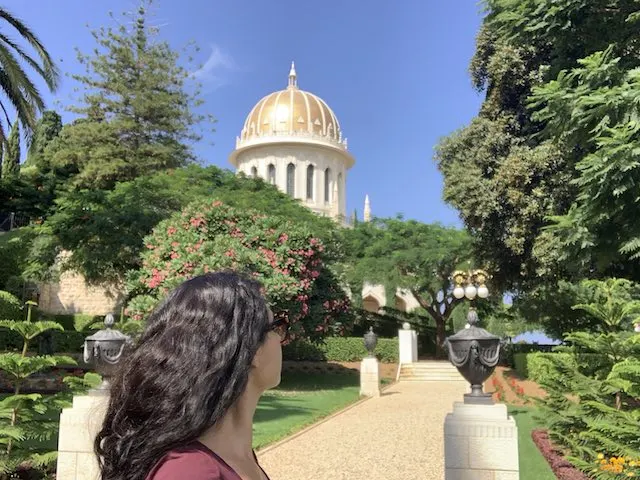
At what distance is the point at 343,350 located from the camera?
28.9m

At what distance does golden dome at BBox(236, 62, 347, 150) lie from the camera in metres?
46.6

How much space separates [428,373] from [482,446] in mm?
18984

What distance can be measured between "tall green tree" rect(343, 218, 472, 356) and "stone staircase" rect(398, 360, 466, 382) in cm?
642

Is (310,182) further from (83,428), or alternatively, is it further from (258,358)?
(258,358)

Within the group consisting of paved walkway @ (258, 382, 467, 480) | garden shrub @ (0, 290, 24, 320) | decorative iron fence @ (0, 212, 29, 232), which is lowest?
paved walkway @ (258, 382, 467, 480)

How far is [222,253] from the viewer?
553 inches

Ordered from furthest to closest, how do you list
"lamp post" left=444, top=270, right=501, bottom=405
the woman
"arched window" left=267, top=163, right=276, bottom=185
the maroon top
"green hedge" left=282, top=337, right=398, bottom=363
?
"arched window" left=267, top=163, right=276, bottom=185 < "green hedge" left=282, top=337, right=398, bottom=363 < "lamp post" left=444, top=270, right=501, bottom=405 < the woman < the maroon top

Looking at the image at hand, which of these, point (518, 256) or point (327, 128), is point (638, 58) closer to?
point (518, 256)

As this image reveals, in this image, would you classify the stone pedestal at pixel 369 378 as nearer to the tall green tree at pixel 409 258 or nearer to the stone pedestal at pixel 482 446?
the stone pedestal at pixel 482 446

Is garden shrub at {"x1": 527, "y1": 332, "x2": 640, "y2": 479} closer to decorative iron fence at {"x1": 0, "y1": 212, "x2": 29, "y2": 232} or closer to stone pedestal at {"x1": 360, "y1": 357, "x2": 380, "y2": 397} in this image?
stone pedestal at {"x1": 360, "y1": 357, "x2": 380, "y2": 397}

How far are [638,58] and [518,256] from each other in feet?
25.0

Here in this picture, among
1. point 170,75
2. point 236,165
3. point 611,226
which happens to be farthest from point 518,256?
point 236,165

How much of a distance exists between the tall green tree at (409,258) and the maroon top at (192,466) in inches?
1125

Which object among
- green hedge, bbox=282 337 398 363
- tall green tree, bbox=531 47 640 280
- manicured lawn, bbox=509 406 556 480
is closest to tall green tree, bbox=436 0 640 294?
tall green tree, bbox=531 47 640 280
